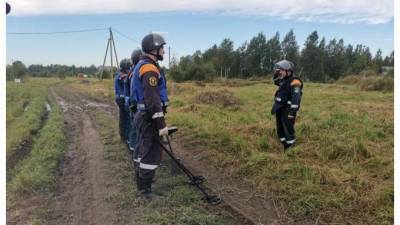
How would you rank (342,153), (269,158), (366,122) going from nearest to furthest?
(269,158) → (342,153) → (366,122)

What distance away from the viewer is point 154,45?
5496 mm

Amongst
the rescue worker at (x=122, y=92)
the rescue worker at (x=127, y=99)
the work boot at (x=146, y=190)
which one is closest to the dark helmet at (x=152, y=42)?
the work boot at (x=146, y=190)

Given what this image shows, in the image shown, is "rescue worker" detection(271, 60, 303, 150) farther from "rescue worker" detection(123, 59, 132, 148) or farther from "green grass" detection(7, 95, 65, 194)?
"green grass" detection(7, 95, 65, 194)

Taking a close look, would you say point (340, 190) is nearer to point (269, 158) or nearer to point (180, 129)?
point (269, 158)

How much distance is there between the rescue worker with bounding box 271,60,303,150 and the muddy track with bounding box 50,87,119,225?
344 centimetres

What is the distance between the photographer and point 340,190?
5566 mm

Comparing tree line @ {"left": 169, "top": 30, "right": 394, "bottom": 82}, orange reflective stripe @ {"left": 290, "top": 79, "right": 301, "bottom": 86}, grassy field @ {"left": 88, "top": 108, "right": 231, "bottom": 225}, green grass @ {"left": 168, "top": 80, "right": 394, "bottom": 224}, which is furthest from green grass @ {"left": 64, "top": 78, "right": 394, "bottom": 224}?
tree line @ {"left": 169, "top": 30, "right": 394, "bottom": 82}

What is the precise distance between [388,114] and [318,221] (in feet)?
28.4

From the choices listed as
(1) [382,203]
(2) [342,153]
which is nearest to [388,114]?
(2) [342,153]

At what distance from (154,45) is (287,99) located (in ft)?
11.2

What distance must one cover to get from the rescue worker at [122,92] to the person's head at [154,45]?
2791 mm

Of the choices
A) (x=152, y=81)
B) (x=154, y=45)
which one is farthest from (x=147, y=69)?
(x=154, y=45)

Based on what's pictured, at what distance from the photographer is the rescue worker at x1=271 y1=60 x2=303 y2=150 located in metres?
7.69

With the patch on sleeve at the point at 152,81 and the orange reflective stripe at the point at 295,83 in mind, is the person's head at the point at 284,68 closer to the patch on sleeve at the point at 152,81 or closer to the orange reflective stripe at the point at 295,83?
the orange reflective stripe at the point at 295,83
